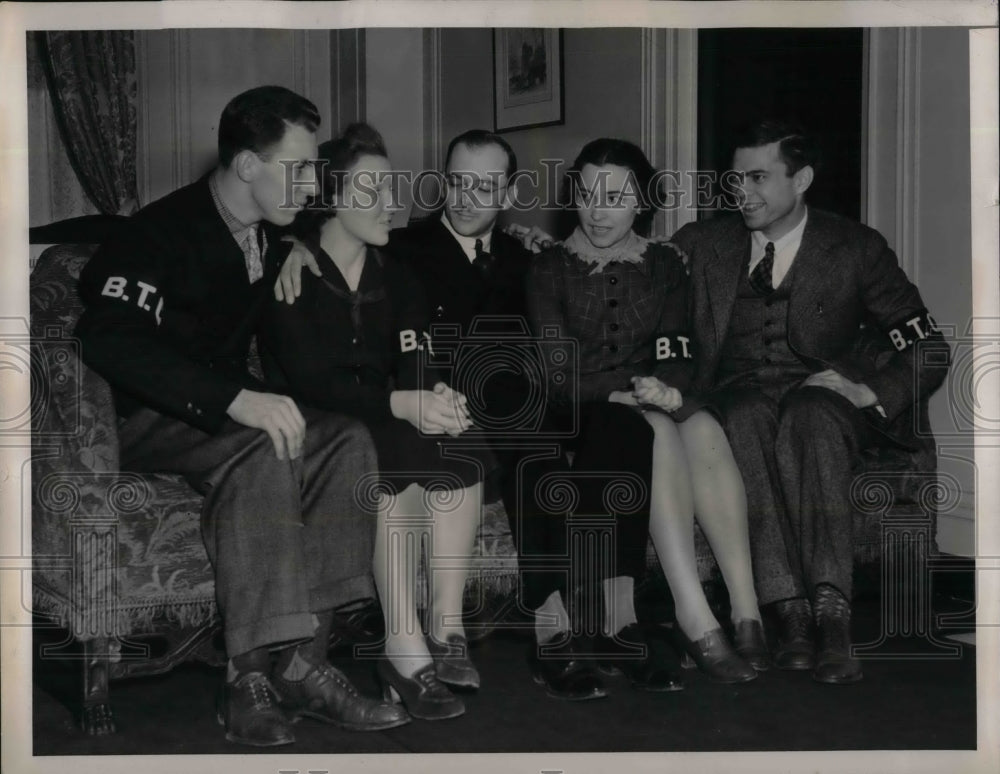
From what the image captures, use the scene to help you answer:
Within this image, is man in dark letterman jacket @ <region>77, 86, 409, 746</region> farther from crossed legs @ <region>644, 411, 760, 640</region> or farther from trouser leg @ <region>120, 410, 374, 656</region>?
crossed legs @ <region>644, 411, 760, 640</region>

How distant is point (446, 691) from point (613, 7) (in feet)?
6.16

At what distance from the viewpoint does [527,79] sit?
11.8 feet

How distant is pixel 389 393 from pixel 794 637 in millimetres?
1269

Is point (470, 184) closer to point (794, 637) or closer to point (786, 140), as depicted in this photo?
point (786, 140)

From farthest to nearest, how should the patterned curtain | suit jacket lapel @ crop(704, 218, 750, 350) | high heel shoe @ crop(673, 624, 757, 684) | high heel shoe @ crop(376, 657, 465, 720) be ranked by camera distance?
suit jacket lapel @ crop(704, 218, 750, 350), the patterned curtain, high heel shoe @ crop(673, 624, 757, 684), high heel shoe @ crop(376, 657, 465, 720)

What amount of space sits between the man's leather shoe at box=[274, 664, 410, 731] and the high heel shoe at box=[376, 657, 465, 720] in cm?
4

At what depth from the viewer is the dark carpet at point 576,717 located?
3.33m

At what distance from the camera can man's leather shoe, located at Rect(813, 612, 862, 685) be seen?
3508 millimetres

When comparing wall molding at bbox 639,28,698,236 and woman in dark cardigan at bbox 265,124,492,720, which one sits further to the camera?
wall molding at bbox 639,28,698,236

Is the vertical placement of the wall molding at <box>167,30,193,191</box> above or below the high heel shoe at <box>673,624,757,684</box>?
above

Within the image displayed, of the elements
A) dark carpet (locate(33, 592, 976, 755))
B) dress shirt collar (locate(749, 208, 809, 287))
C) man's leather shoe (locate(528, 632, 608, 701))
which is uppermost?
dress shirt collar (locate(749, 208, 809, 287))

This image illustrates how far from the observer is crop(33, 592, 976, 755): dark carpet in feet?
10.9

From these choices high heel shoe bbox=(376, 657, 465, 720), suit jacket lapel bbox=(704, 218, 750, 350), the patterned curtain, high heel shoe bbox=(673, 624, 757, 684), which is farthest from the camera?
suit jacket lapel bbox=(704, 218, 750, 350)

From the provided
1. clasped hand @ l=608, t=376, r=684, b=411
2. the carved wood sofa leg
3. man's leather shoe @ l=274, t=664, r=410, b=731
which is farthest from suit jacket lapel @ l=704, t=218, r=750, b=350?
the carved wood sofa leg
